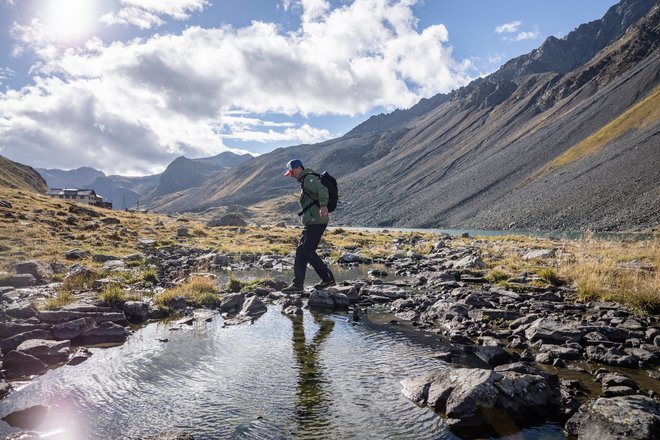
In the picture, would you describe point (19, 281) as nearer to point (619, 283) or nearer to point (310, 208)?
point (310, 208)

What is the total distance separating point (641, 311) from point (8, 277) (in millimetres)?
21913

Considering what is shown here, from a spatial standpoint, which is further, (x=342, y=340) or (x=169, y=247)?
(x=169, y=247)

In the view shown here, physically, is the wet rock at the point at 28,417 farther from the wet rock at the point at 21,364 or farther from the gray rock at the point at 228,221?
the gray rock at the point at 228,221

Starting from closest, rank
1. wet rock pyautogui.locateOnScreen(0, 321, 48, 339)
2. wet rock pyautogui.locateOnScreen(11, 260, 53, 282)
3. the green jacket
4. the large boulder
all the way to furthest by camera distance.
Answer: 1. the large boulder
2. wet rock pyautogui.locateOnScreen(0, 321, 48, 339)
3. the green jacket
4. wet rock pyautogui.locateOnScreen(11, 260, 53, 282)

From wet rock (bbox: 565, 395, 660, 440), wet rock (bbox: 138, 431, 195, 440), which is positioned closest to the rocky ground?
wet rock (bbox: 565, 395, 660, 440)

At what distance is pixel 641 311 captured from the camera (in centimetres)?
1091

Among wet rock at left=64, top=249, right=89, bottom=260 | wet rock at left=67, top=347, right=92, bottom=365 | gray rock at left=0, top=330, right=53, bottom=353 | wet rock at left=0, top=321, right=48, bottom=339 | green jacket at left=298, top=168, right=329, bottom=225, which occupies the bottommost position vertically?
wet rock at left=67, top=347, right=92, bottom=365

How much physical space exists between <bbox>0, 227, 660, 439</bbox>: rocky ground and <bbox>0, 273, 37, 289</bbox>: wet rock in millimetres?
40

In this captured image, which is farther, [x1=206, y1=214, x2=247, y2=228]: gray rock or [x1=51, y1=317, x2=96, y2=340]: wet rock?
[x1=206, y1=214, x2=247, y2=228]: gray rock

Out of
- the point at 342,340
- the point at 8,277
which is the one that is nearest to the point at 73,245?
the point at 8,277

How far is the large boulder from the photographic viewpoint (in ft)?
18.7

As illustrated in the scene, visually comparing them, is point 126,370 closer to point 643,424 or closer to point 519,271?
point 643,424

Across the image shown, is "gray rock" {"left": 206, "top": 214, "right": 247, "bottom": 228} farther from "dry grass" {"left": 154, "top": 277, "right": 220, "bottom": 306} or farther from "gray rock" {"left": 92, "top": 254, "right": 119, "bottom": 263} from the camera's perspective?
"dry grass" {"left": 154, "top": 277, "right": 220, "bottom": 306}

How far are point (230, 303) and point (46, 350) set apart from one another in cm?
570
